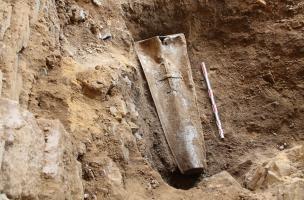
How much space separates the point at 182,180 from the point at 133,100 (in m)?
0.70

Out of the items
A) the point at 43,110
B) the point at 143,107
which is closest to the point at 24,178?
the point at 43,110

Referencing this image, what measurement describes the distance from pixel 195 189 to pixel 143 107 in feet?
2.67

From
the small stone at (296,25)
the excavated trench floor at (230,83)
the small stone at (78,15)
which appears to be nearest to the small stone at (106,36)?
the small stone at (78,15)

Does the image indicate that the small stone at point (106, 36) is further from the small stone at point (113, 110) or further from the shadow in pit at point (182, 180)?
the shadow in pit at point (182, 180)

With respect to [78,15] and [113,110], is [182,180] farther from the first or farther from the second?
[78,15]

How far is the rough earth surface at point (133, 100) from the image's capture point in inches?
88.7

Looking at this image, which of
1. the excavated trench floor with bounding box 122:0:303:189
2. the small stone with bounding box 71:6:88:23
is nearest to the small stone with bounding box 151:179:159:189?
the excavated trench floor with bounding box 122:0:303:189

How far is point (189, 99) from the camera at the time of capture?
11.8 feet

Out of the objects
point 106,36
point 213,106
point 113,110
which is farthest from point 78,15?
point 213,106

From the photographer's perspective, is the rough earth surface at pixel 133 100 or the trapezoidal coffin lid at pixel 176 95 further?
the trapezoidal coffin lid at pixel 176 95

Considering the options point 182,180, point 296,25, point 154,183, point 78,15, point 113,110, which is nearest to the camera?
point 154,183

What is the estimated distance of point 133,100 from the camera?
11.0ft

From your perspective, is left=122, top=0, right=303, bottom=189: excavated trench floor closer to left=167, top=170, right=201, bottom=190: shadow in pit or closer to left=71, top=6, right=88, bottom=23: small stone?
left=167, top=170, right=201, bottom=190: shadow in pit

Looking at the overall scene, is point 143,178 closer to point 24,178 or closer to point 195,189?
point 195,189
